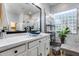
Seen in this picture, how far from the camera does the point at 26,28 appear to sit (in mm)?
2008

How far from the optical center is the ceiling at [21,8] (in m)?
1.76

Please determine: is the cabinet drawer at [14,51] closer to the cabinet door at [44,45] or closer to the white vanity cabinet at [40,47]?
the white vanity cabinet at [40,47]

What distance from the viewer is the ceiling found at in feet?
5.79

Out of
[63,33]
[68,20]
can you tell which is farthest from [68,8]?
[63,33]

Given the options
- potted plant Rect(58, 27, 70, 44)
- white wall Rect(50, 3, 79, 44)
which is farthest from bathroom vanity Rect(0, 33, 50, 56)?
white wall Rect(50, 3, 79, 44)

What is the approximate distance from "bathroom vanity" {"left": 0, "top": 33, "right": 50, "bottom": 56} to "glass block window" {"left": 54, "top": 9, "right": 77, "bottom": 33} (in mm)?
370

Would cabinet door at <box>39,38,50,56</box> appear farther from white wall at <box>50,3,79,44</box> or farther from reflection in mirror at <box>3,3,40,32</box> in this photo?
white wall at <box>50,3,79,44</box>

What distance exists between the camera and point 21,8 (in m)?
1.95

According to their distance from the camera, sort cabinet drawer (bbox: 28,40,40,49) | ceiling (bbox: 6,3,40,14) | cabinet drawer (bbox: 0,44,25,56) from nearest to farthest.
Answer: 1. cabinet drawer (bbox: 0,44,25,56)
2. cabinet drawer (bbox: 28,40,40,49)
3. ceiling (bbox: 6,3,40,14)

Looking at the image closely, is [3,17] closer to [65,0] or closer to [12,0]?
[12,0]

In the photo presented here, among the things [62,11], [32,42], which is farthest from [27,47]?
[62,11]

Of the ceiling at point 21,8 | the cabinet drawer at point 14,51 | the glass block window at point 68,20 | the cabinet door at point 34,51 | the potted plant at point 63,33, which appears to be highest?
the ceiling at point 21,8

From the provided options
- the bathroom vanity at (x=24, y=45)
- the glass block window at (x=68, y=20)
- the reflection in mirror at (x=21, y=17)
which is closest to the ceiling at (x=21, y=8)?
the reflection in mirror at (x=21, y=17)

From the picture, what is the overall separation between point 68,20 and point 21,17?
2.83 ft
